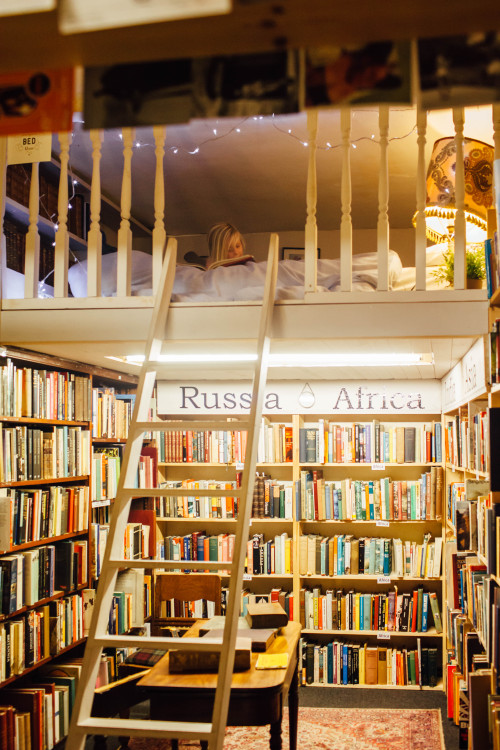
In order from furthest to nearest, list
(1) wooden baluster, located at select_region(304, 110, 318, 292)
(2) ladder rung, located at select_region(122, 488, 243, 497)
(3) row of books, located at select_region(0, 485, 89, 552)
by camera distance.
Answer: (3) row of books, located at select_region(0, 485, 89, 552)
(1) wooden baluster, located at select_region(304, 110, 318, 292)
(2) ladder rung, located at select_region(122, 488, 243, 497)

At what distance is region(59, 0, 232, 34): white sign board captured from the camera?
0.90 metres

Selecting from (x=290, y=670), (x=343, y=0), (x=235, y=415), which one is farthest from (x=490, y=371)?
(x=235, y=415)

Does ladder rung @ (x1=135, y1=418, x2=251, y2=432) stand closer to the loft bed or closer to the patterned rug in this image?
the loft bed

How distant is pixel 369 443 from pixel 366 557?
2.70 ft

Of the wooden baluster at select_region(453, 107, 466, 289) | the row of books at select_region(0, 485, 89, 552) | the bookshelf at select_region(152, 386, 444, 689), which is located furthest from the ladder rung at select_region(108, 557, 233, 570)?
the bookshelf at select_region(152, 386, 444, 689)

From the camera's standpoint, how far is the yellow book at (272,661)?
2.73 metres

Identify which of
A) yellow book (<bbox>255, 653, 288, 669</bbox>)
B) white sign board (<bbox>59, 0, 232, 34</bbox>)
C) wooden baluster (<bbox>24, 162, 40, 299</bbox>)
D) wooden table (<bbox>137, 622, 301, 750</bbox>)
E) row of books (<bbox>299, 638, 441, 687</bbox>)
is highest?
wooden baluster (<bbox>24, 162, 40, 299</bbox>)

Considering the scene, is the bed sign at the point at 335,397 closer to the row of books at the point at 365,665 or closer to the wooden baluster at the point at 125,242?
the row of books at the point at 365,665

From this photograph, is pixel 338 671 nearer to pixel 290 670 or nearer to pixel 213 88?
pixel 290 670

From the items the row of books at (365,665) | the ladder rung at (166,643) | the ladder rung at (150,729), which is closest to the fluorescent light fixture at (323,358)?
the ladder rung at (166,643)

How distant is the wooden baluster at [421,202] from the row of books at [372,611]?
2904 millimetres

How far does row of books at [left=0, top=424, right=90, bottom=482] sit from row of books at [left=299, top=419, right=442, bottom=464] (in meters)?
1.71

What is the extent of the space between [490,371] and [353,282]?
757mm

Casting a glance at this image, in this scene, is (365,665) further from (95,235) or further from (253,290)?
(95,235)
